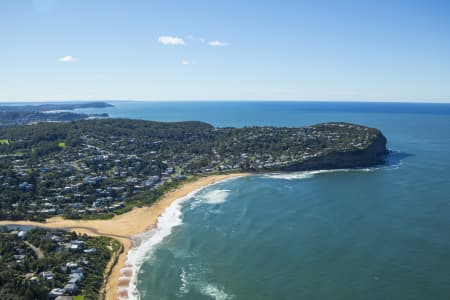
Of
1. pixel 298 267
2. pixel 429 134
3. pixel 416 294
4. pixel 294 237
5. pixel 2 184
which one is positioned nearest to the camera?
pixel 416 294

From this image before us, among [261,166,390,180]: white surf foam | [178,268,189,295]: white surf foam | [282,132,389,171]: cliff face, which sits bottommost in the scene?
[178,268,189,295]: white surf foam

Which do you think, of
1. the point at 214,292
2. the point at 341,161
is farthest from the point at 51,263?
the point at 341,161

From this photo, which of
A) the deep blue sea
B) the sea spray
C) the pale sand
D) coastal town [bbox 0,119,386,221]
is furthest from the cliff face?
the pale sand

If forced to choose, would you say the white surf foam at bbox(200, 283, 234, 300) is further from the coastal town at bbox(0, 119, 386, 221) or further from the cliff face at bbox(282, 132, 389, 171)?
the cliff face at bbox(282, 132, 389, 171)

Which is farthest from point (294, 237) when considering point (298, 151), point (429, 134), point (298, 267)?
point (429, 134)

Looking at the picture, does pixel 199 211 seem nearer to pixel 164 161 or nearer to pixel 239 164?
pixel 239 164

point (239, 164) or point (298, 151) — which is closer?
point (239, 164)
